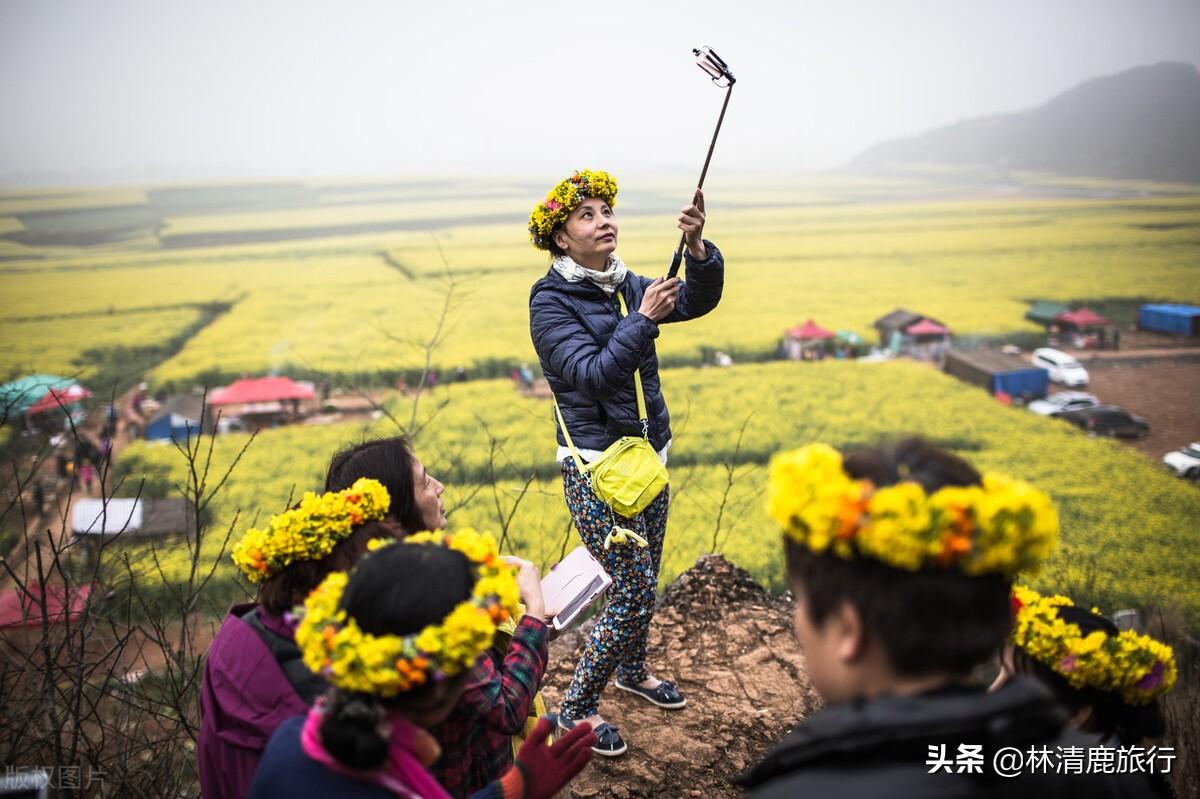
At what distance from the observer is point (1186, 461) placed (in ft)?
33.6

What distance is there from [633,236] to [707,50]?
27.9 meters

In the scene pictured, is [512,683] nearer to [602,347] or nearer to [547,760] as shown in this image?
[547,760]

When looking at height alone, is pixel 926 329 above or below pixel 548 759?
below

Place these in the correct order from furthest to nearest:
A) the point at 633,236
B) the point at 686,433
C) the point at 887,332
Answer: the point at 633,236, the point at 887,332, the point at 686,433

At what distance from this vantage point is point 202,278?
1014 inches

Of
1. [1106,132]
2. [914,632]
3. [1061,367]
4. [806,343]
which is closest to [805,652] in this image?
[914,632]

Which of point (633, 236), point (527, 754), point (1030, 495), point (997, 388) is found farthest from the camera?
point (633, 236)

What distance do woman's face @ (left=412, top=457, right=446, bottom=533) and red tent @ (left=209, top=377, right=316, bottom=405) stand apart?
1306cm

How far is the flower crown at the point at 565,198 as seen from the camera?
106 inches

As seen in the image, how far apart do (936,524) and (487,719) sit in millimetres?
1123

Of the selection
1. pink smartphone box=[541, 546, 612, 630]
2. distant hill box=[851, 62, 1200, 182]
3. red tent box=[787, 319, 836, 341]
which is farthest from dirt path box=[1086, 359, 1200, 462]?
distant hill box=[851, 62, 1200, 182]

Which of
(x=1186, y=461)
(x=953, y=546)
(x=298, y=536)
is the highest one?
(x=953, y=546)

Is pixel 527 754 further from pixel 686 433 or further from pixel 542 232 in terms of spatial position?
pixel 686 433

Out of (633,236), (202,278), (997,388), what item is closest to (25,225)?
(202,278)
